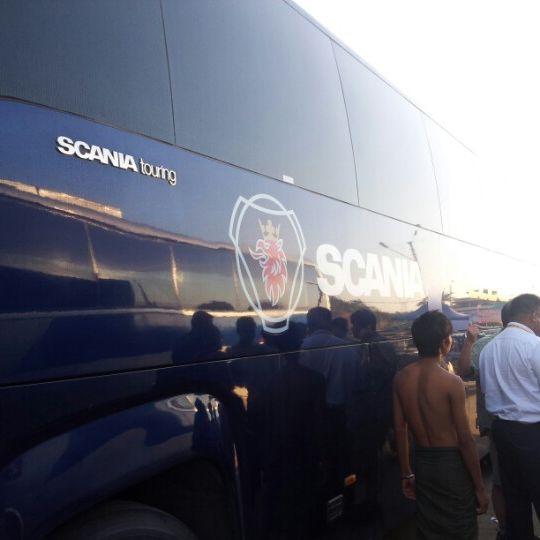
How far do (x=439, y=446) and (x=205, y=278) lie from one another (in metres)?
1.86

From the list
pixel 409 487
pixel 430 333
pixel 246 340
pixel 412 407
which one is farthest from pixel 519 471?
pixel 246 340

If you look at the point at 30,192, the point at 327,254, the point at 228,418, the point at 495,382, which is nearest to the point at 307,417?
the point at 228,418

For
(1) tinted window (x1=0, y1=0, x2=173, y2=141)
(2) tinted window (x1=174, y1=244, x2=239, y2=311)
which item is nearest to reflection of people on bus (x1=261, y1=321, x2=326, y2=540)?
(2) tinted window (x1=174, y1=244, x2=239, y2=311)

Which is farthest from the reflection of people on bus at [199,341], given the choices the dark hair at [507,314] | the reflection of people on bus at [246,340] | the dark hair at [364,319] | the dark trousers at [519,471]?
the dark hair at [507,314]

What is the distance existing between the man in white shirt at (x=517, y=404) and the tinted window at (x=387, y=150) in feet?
3.71

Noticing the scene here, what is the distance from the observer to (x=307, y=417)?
3027 mm

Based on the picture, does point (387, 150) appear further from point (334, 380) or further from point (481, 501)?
point (481, 501)

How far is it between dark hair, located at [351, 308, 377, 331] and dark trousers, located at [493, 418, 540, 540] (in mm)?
1099

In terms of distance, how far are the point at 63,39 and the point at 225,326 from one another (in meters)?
1.28

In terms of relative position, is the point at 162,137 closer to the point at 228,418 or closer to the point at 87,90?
the point at 87,90

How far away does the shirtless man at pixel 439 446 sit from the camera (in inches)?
130

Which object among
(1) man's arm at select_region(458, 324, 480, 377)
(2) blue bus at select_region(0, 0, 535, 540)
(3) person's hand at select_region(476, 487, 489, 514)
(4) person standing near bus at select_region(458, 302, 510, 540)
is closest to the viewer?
(2) blue bus at select_region(0, 0, 535, 540)

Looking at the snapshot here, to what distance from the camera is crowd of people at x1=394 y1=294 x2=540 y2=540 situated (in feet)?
10.9

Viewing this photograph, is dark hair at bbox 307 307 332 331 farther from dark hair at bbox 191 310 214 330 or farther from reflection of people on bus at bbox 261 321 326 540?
dark hair at bbox 191 310 214 330
